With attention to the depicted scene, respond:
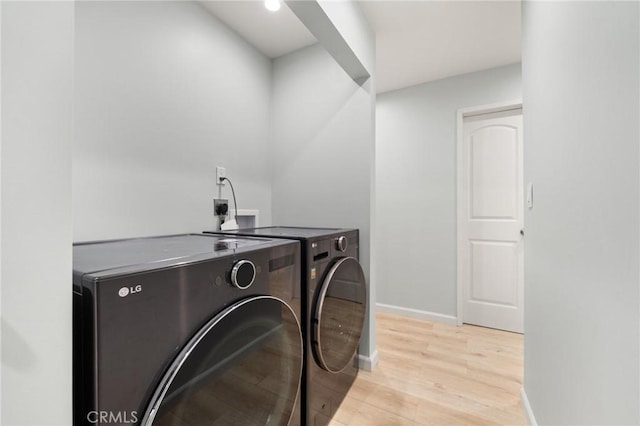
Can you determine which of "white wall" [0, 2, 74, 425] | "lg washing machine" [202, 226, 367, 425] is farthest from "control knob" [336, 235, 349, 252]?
"white wall" [0, 2, 74, 425]

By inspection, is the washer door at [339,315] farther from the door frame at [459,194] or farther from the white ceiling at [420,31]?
the white ceiling at [420,31]

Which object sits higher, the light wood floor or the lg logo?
the lg logo

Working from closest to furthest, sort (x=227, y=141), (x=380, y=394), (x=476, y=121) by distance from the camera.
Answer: (x=380, y=394) → (x=227, y=141) → (x=476, y=121)

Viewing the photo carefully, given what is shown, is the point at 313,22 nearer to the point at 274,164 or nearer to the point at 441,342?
the point at 274,164

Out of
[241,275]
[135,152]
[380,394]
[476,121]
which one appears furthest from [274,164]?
[476,121]

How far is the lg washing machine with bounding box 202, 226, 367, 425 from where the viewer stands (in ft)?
3.86

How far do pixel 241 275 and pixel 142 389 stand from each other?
0.32m

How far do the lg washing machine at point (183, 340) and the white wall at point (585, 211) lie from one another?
0.86 meters

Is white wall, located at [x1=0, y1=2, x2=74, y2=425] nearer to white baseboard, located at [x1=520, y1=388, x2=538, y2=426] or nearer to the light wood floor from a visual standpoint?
the light wood floor

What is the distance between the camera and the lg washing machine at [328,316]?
1.18 m

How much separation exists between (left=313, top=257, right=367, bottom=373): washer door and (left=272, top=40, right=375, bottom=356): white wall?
11.3 inches

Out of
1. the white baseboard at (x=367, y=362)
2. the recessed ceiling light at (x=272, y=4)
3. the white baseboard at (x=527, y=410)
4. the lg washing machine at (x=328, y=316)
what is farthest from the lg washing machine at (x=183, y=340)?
the recessed ceiling light at (x=272, y=4)

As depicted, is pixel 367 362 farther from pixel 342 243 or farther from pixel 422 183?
pixel 422 183

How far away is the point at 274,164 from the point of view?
2.29 metres
